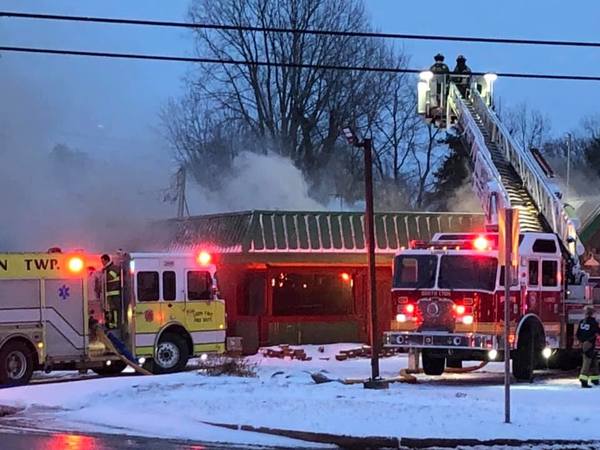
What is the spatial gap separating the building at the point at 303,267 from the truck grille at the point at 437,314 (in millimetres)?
7514

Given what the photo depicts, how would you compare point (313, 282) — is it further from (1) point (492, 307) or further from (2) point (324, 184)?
(2) point (324, 184)

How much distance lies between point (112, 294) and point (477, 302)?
7534 millimetres

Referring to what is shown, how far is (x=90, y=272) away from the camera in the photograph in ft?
64.0

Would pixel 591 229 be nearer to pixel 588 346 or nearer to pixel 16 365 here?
pixel 588 346

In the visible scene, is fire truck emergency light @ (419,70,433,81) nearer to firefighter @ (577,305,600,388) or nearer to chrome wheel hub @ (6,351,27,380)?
firefighter @ (577,305,600,388)

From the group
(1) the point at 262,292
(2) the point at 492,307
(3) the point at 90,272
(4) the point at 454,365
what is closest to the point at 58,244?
(1) the point at 262,292

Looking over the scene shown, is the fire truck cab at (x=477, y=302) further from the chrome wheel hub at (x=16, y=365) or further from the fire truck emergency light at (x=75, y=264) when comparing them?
the chrome wheel hub at (x=16, y=365)

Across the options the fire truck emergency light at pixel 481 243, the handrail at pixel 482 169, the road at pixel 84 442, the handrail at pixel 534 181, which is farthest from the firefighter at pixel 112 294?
the handrail at pixel 534 181

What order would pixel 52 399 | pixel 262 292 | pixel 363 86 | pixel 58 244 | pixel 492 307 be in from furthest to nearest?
pixel 363 86 < pixel 58 244 < pixel 262 292 < pixel 492 307 < pixel 52 399

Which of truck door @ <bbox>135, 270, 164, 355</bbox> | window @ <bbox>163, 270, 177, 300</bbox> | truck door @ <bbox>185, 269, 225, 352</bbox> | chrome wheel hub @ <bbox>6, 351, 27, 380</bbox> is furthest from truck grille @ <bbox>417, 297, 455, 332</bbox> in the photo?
chrome wheel hub @ <bbox>6, 351, 27, 380</bbox>

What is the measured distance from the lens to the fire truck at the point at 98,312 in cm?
1806

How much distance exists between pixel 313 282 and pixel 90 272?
337 inches

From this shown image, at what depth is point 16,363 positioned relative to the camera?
17984mm

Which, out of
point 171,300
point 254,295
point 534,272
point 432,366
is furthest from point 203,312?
point 534,272
